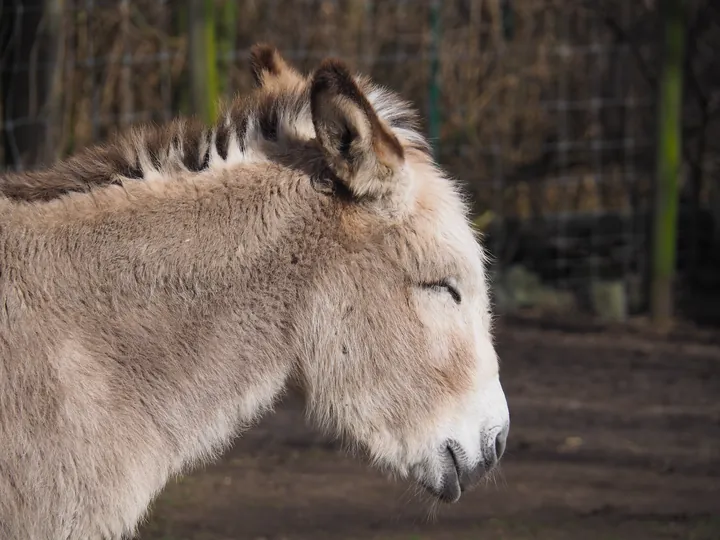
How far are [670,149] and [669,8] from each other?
103cm

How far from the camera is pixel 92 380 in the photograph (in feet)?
7.66

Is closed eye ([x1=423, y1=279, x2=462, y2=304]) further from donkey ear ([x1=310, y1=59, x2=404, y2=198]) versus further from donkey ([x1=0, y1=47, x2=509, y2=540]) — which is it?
donkey ear ([x1=310, y1=59, x2=404, y2=198])

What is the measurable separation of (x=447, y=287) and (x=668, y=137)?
5.52 meters

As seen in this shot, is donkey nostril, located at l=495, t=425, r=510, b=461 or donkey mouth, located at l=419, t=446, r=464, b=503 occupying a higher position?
donkey nostril, located at l=495, t=425, r=510, b=461

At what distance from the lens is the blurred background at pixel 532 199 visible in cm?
462

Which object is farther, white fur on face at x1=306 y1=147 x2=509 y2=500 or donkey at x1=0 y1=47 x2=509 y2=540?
white fur on face at x1=306 y1=147 x2=509 y2=500

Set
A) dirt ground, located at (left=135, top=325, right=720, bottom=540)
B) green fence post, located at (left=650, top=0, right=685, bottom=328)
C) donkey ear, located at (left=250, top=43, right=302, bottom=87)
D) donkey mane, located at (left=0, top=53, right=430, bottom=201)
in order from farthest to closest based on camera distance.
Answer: green fence post, located at (left=650, top=0, right=685, bottom=328) → dirt ground, located at (left=135, top=325, right=720, bottom=540) → donkey ear, located at (left=250, top=43, right=302, bottom=87) → donkey mane, located at (left=0, top=53, right=430, bottom=201)

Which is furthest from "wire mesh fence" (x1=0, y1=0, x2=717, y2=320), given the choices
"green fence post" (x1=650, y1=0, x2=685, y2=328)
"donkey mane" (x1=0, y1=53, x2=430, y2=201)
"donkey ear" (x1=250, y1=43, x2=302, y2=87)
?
"donkey mane" (x1=0, y1=53, x2=430, y2=201)

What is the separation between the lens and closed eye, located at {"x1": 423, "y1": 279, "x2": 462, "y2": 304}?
8.48ft

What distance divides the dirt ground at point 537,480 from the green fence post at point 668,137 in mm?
1206

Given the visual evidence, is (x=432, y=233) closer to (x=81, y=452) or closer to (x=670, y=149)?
(x=81, y=452)

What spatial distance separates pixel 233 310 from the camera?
2.46 m

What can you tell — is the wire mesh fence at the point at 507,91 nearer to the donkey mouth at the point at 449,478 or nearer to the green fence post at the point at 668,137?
the green fence post at the point at 668,137

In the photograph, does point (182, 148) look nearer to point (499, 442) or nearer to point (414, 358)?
point (414, 358)
